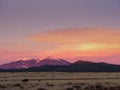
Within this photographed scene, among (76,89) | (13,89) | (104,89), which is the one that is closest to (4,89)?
(13,89)

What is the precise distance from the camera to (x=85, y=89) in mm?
59938

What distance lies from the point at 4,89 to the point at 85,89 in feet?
44.2

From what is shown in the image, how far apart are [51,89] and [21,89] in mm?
5026

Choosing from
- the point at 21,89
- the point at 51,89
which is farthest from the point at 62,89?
the point at 21,89

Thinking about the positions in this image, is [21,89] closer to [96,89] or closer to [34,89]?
[34,89]

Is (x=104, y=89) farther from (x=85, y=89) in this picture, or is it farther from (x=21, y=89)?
(x=21, y=89)

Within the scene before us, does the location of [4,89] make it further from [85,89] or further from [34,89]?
[85,89]

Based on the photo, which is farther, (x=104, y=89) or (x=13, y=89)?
(x=13, y=89)

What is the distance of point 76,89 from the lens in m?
60.2

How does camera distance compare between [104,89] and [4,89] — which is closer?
[104,89]

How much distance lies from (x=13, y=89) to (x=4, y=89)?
60.7 inches

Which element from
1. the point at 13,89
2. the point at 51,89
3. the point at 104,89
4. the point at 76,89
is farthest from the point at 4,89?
the point at 104,89

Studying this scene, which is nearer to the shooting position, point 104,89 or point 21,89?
point 104,89

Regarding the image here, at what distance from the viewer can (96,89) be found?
58281 mm
